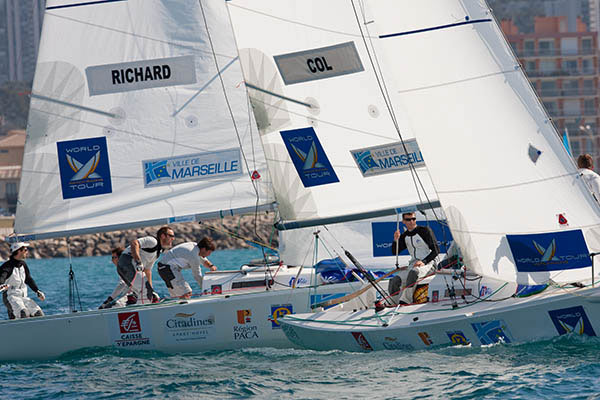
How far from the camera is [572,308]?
9211 millimetres

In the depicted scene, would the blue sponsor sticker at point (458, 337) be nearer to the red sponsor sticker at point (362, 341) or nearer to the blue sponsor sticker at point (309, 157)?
the red sponsor sticker at point (362, 341)

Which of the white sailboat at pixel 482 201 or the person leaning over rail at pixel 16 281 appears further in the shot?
the person leaning over rail at pixel 16 281

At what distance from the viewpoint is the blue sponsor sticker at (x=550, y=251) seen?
9461mm

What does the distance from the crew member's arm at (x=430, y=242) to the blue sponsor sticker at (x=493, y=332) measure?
4.43 ft

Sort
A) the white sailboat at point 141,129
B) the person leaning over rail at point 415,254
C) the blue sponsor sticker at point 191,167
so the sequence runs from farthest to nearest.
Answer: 1. the blue sponsor sticker at point 191,167
2. the white sailboat at point 141,129
3. the person leaning over rail at point 415,254

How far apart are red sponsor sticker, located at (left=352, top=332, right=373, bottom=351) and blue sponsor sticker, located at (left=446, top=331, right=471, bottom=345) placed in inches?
34.7

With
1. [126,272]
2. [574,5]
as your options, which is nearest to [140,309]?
[126,272]

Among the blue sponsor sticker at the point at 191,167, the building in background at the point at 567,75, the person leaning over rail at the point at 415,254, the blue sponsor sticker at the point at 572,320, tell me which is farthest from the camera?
the building in background at the point at 567,75

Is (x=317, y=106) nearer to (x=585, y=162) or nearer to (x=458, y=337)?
(x=585, y=162)

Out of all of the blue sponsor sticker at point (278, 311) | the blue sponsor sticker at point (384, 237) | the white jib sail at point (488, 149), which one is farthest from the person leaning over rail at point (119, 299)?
the white jib sail at point (488, 149)

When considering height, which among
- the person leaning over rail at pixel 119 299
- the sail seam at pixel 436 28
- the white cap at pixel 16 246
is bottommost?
the person leaning over rail at pixel 119 299

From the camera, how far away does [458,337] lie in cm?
966

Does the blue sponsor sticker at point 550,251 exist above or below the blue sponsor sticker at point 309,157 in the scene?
below

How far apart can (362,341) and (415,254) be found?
4.56 feet
